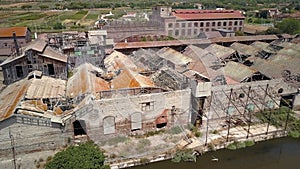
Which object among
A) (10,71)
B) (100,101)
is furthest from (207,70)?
(10,71)

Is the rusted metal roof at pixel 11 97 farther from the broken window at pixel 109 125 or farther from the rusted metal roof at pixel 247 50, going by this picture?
the rusted metal roof at pixel 247 50

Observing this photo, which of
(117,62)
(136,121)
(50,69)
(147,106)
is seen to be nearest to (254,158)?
(147,106)

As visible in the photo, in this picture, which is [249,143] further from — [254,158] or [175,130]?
[175,130]

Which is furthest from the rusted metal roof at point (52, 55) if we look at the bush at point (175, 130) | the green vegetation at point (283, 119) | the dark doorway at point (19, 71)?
the green vegetation at point (283, 119)

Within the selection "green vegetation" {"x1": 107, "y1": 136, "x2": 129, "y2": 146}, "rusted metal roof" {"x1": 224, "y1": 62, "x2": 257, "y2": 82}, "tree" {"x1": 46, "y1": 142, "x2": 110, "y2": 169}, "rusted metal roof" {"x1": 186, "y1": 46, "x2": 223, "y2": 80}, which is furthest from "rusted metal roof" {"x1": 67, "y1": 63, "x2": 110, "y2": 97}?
"rusted metal roof" {"x1": 224, "y1": 62, "x2": 257, "y2": 82}

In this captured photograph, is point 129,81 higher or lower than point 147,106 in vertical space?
higher

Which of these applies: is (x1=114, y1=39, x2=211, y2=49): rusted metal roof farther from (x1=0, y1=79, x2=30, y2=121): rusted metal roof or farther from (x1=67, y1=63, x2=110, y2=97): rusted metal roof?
(x1=0, y1=79, x2=30, y2=121): rusted metal roof
